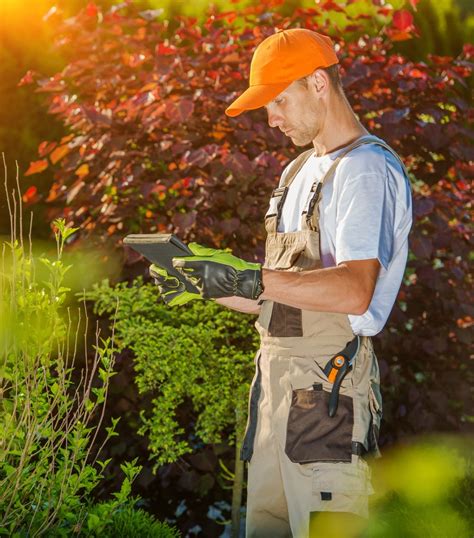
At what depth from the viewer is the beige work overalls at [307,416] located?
2939 millimetres

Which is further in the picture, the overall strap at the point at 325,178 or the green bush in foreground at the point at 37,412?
the green bush in foreground at the point at 37,412

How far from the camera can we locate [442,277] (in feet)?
15.8

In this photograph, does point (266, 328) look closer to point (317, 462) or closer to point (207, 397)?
point (317, 462)

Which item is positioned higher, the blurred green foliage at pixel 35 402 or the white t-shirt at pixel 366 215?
the white t-shirt at pixel 366 215

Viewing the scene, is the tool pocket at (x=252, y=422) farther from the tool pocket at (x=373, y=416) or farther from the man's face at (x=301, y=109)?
the man's face at (x=301, y=109)

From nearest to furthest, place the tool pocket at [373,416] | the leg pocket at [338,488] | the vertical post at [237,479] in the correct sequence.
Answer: the leg pocket at [338,488] → the tool pocket at [373,416] → the vertical post at [237,479]

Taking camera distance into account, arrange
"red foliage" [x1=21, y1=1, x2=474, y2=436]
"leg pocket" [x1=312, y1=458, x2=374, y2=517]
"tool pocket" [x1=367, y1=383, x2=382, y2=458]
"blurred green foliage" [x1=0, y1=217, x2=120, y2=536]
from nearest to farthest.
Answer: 1. "leg pocket" [x1=312, y1=458, x2=374, y2=517]
2. "tool pocket" [x1=367, y1=383, x2=382, y2=458]
3. "blurred green foliage" [x1=0, y1=217, x2=120, y2=536]
4. "red foliage" [x1=21, y1=1, x2=474, y2=436]

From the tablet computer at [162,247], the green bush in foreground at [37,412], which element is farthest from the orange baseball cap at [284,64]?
the green bush in foreground at [37,412]

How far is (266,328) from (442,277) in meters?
1.90

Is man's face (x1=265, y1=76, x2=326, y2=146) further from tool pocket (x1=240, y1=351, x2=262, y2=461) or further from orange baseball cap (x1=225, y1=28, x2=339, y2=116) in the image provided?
tool pocket (x1=240, y1=351, x2=262, y2=461)

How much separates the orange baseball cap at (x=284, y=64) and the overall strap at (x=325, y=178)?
306 millimetres

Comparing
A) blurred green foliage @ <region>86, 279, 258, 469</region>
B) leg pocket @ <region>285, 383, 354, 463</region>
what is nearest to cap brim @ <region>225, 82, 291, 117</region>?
leg pocket @ <region>285, 383, 354, 463</region>

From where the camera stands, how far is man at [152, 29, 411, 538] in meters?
2.81

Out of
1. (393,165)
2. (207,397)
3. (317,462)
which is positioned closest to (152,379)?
(207,397)
